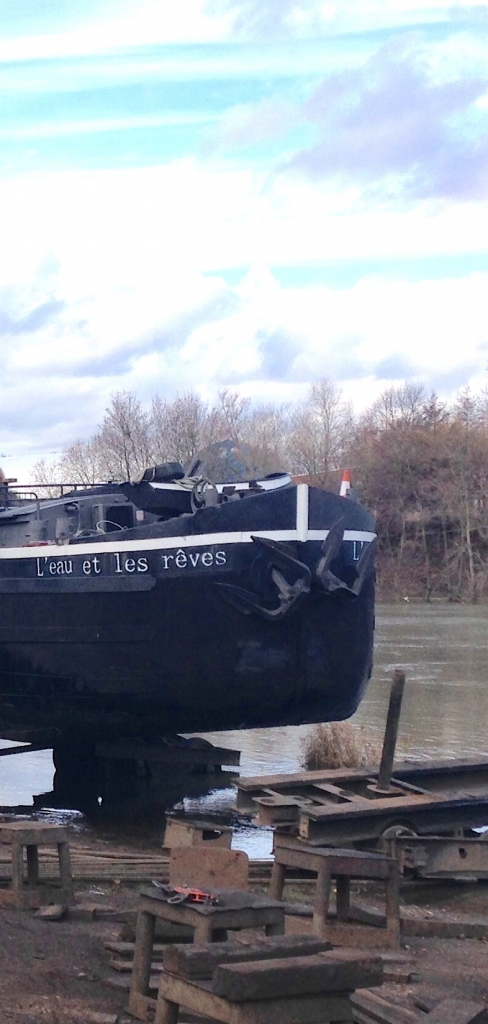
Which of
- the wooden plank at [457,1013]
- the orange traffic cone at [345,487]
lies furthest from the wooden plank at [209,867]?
the orange traffic cone at [345,487]

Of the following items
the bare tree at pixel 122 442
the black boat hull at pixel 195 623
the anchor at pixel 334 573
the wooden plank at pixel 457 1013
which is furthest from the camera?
the bare tree at pixel 122 442

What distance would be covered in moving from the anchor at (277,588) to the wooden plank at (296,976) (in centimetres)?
685

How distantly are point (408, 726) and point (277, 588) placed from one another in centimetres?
662

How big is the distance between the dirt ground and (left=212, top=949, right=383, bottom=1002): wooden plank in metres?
0.99

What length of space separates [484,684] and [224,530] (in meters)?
12.5

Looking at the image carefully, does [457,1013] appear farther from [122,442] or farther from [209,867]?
[122,442]

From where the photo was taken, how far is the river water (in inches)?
591

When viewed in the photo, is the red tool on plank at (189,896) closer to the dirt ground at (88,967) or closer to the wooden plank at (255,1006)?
the dirt ground at (88,967)

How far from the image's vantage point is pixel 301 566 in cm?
1223

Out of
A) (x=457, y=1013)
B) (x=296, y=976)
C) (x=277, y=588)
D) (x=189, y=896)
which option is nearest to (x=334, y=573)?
(x=277, y=588)

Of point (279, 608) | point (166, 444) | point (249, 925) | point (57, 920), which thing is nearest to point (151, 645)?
point (279, 608)

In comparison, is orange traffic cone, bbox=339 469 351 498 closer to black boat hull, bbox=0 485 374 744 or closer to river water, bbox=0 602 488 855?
black boat hull, bbox=0 485 374 744

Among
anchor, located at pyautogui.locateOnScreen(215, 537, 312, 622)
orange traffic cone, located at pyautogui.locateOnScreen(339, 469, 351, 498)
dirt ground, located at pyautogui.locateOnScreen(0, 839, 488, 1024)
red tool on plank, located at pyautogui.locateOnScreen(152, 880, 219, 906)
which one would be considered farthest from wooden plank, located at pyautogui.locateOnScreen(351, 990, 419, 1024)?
orange traffic cone, located at pyautogui.locateOnScreen(339, 469, 351, 498)

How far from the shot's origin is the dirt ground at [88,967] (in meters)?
5.86
